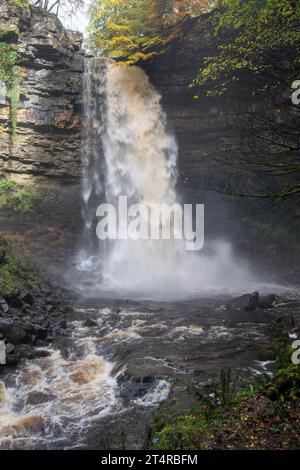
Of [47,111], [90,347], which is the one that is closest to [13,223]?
[47,111]

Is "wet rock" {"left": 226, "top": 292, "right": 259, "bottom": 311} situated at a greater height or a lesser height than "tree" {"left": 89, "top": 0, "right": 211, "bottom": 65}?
lesser

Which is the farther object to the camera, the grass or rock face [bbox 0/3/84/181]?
the grass

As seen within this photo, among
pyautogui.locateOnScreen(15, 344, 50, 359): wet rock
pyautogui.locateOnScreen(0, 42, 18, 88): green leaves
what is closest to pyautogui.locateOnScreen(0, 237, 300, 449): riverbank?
pyautogui.locateOnScreen(15, 344, 50, 359): wet rock

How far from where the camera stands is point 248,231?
20.8m

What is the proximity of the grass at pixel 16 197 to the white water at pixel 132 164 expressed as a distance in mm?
2960

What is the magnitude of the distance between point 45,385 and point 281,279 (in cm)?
1435

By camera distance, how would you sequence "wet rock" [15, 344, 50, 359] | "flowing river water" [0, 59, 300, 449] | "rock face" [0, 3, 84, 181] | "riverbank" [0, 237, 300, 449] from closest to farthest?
1. "riverbank" [0, 237, 300, 449]
2. "flowing river water" [0, 59, 300, 449]
3. "wet rock" [15, 344, 50, 359]
4. "rock face" [0, 3, 84, 181]

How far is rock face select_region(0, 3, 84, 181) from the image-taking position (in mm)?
19188

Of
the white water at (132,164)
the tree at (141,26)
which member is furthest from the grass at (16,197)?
the tree at (141,26)

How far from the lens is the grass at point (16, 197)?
19578 millimetres

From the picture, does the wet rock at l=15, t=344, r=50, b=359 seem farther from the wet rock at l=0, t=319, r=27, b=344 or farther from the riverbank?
the wet rock at l=0, t=319, r=27, b=344

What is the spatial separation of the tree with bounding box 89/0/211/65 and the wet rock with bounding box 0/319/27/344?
15.4 metres

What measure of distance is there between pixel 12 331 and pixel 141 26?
16935mm

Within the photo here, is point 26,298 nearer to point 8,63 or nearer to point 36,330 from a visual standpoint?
point 36,330
